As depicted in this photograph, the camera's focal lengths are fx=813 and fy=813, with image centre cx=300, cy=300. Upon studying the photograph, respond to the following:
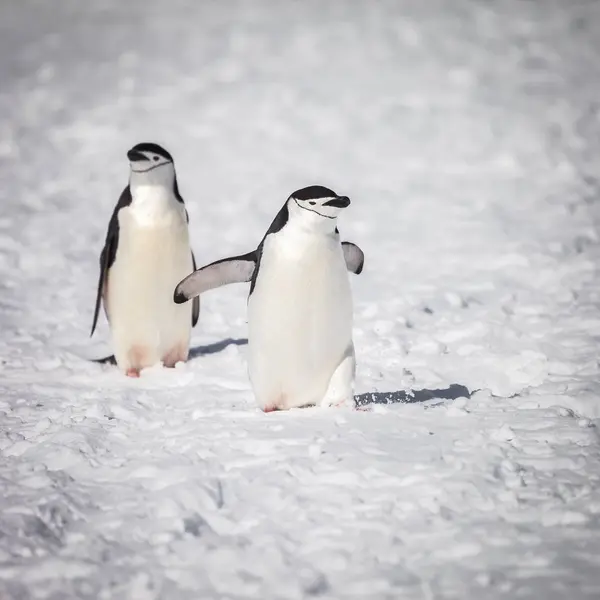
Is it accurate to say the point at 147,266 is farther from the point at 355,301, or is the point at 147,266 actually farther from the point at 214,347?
the point at 355,301

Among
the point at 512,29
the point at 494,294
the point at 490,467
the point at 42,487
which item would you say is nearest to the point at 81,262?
the point at 494,294

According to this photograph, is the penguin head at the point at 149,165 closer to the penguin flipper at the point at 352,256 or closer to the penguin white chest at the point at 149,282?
Answer: the penguin white chest at the point at 149,282

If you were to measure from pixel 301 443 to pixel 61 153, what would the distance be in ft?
24.5

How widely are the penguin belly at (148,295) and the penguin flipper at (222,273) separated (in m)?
A: 0.54

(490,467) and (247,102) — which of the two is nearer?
(490,467)

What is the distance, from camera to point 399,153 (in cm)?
941

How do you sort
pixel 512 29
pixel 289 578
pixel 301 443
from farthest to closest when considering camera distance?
pixel 512 29, pixel 301 443, pixel 289 578

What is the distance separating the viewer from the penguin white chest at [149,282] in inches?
162

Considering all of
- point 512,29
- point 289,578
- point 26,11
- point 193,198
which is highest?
point 26,11

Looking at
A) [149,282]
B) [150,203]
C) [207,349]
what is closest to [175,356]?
[207,349]

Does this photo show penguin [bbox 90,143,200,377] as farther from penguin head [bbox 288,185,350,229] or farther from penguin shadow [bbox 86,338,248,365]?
penguin head [bbox 288,185,350,229]

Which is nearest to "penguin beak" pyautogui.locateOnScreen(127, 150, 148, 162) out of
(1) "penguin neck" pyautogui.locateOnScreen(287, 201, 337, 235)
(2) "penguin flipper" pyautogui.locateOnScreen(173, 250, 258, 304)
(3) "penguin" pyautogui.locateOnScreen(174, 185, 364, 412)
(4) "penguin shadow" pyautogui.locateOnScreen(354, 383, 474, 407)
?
(2) "penguin flipper" pyautogui.locateOnScreen(173, 250, 258, 304)

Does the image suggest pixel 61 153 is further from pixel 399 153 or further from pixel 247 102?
pixel 399 153

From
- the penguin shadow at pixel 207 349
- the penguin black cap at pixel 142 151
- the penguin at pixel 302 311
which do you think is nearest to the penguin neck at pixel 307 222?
the penguin at pixel 302 311
